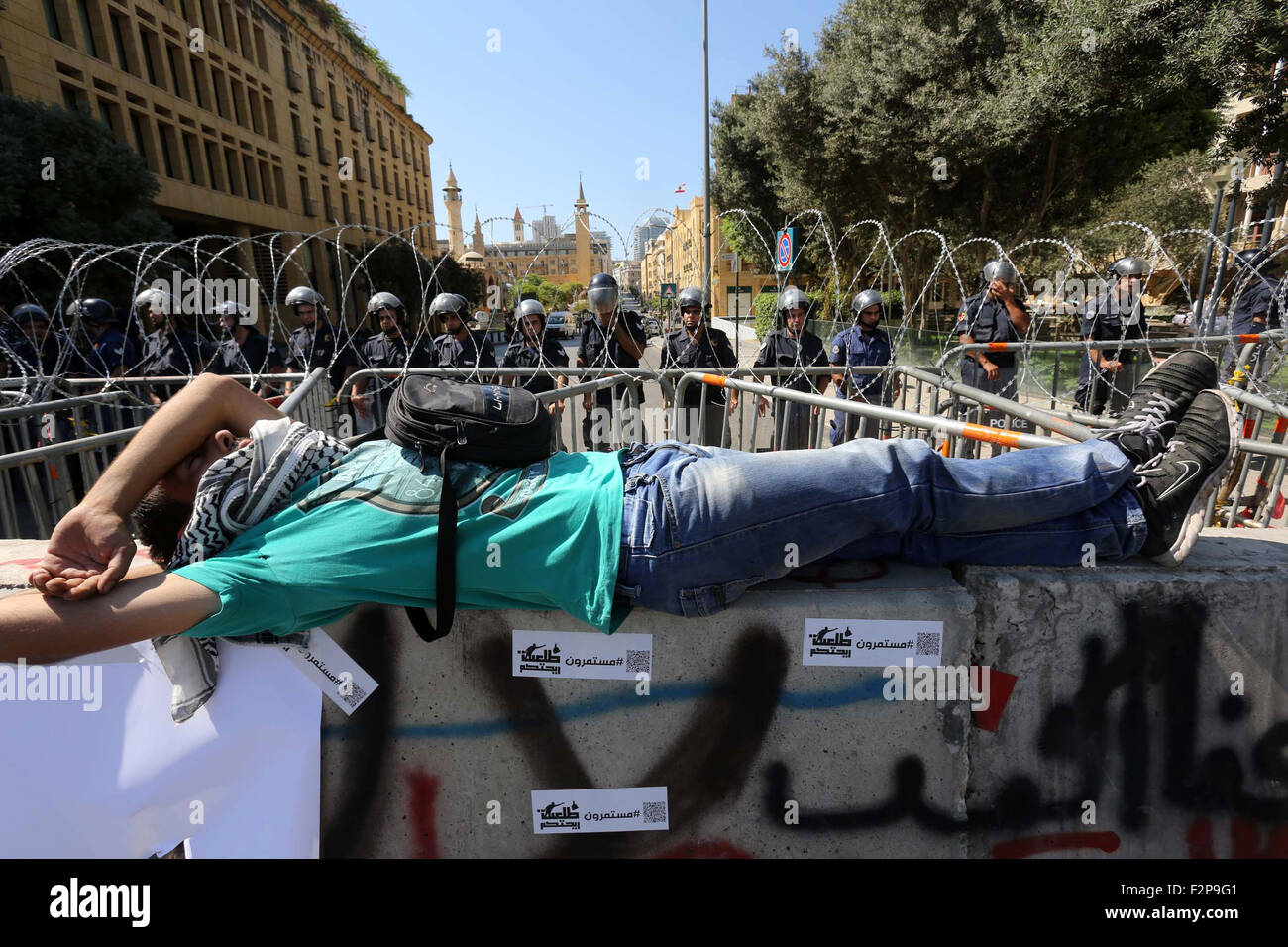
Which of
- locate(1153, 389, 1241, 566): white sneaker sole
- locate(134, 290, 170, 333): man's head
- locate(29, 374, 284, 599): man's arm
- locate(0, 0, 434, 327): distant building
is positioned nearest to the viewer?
locate(29, 374, 284, 599): man's arm

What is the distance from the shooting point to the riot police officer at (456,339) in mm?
8750

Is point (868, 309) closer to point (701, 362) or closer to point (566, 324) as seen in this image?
point (701, 362)

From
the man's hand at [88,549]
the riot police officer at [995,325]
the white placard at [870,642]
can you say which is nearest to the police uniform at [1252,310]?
the riot police officer at [995,325]

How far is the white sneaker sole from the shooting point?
6.70 feet

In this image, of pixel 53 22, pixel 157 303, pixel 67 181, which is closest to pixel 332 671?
pixel 157 303

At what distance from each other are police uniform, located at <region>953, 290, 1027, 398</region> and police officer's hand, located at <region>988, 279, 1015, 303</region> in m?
0.11

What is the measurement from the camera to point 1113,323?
8.44m

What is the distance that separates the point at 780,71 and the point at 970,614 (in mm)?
21273

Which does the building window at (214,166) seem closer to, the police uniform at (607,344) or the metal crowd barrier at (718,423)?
the metal crowd barrier at (718,423)

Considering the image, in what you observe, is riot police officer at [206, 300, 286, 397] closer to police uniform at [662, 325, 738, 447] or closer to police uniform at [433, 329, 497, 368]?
police uniform at [433, 329, 497, 368]

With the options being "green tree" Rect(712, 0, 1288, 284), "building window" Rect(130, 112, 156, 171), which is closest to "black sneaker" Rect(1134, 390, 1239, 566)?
"green tree" Rect(712, 0, 1288, 284)

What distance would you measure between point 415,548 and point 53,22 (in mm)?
29821

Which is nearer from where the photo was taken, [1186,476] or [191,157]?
[1186,476]
